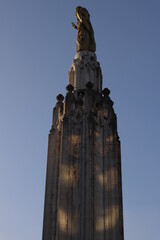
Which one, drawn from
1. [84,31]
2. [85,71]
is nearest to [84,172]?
[85,71]

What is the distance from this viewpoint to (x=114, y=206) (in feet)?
86.7

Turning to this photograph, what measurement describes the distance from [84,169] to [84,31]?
15125mm

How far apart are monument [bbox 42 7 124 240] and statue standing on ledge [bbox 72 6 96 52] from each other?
415cm

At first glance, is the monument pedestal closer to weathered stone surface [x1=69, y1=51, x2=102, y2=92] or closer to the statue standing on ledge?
weathered stone surface [x1=69, y1=51, x2=102, y2=92]

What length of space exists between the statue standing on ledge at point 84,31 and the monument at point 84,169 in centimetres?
415

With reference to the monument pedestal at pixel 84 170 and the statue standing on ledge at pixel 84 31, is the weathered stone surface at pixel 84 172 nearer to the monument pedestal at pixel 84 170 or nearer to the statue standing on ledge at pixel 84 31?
the monument pedestal at pixel 84 170

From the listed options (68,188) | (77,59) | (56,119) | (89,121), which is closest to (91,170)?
(68,188)

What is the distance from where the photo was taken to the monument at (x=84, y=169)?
25.0 m

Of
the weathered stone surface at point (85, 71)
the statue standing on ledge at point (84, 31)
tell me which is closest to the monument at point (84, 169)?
the weathered stone surface at point (85, 71)

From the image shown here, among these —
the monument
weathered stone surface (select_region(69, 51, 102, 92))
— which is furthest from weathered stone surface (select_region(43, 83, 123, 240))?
weathered stone surface (select_region(69, 51, 102, 92))

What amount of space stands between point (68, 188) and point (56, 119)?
676 cm

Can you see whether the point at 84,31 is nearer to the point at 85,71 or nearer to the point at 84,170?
the point at 85,71

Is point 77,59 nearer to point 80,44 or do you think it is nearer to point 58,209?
point 80,44

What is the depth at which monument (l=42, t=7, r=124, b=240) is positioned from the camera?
25.0 m
